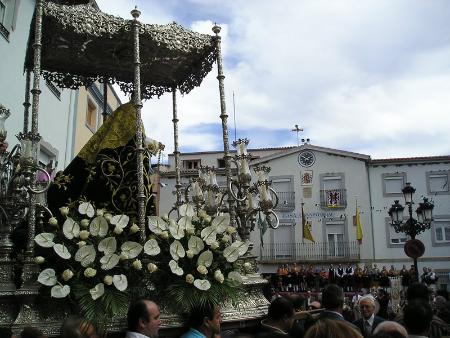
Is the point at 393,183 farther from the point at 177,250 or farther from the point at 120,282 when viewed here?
the point at 120,282

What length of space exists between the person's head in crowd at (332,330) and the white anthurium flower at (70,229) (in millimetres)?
2850

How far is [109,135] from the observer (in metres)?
6.21

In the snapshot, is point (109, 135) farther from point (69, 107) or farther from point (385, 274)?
point (385, 274)

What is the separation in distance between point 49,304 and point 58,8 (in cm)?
344

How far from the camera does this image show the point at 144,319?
3477 mm

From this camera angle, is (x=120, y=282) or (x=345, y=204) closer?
(x=120, y=282)

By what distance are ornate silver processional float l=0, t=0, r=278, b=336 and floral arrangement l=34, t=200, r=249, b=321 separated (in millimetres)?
204

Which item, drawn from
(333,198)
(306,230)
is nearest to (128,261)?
(306,230)

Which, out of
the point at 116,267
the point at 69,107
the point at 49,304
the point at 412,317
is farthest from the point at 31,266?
the point at 69,107

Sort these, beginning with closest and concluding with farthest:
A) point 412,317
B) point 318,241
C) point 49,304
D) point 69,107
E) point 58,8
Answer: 1. point 412,317
2. point 49,304
3. point 58,8
4. point 69,107
5. point 318,241

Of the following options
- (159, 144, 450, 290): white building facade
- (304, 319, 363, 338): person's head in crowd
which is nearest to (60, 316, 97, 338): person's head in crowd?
(304, 319, 363, 338): person's head in crowd

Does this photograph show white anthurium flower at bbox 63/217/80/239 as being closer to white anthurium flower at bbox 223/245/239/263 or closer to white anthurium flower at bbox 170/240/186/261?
white anthurium flower at bbox 170/240/186/261

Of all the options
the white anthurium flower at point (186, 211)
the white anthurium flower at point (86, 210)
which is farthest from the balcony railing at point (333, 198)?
the white anthurium flower at point (86, 210)

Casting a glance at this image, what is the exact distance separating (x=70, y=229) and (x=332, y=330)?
299 centimetres
